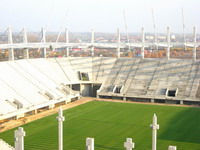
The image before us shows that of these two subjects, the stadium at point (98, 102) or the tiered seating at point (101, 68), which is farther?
the tiered seating at point (101, 68)

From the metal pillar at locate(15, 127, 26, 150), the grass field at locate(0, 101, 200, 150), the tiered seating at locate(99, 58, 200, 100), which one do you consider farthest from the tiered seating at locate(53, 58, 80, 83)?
the metal pillar at locate(15, 127, 26, 150)

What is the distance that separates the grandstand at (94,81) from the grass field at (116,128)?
288 cm

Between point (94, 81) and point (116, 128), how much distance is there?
16.4 m

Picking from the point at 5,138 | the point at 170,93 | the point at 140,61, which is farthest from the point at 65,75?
the point at 5,138

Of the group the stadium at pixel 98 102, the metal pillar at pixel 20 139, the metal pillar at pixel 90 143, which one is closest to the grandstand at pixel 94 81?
the stadium at pixel 98 102

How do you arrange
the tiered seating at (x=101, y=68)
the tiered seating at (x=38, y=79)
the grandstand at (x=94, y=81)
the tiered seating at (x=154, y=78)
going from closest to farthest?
the grandstand at (x=94, y=81) → the tiered seating at (x=38, y=79) → the tiered seating at (x=154, y=78) → the tiered seating at (x=101, y=68)

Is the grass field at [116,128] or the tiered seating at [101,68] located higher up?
the tiered seating at [101,68]

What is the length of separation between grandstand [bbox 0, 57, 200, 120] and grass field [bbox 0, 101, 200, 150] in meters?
2.88

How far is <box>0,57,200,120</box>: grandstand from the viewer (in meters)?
31.8

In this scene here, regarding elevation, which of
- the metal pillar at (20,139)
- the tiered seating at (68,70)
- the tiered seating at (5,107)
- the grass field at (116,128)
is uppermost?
the tiered seating at (68,70)

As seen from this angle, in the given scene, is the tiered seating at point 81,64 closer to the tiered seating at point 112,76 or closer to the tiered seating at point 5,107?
the tiered seating at point 112,76

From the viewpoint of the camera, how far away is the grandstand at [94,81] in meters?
31.8

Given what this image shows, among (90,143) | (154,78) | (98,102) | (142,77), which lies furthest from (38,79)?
(90,143)

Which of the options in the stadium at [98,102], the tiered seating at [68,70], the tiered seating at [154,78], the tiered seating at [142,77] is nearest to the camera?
the stadium at [98,102]
